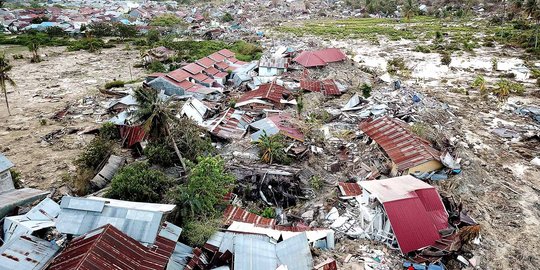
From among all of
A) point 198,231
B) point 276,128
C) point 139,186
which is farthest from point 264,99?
point 198,231

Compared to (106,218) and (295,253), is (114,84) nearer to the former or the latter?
(106,218)

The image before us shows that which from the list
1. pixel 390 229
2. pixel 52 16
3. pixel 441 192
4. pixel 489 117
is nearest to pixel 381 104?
pixel 489 117

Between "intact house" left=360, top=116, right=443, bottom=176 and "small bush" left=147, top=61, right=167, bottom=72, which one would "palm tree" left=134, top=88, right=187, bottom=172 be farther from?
"small bush" left=147, top=61, right=167, bottom=72

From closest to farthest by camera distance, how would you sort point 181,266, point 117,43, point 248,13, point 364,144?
point 181,266
point 364,144
point 117,43
point 248,13

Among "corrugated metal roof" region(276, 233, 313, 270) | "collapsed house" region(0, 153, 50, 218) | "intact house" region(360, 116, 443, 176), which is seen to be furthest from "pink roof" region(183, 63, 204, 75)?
"corrugated metal roof" region(276, 233, 313, 270)

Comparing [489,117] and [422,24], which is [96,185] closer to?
[489,117]
